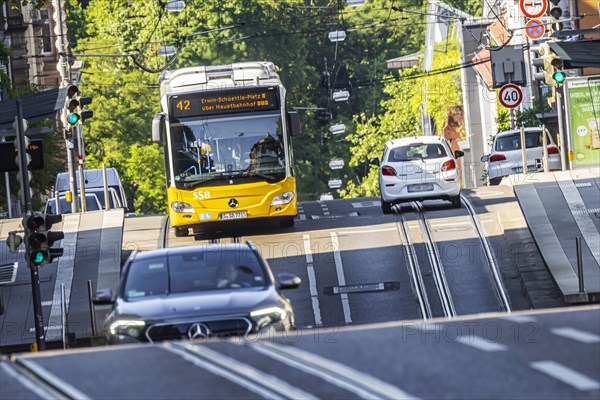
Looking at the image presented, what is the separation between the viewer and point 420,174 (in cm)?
3238

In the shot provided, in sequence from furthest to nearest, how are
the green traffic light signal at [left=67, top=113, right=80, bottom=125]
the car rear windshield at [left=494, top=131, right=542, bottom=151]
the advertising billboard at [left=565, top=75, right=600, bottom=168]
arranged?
the car rear windshield at [left=494, top=131, right=542, bottom=151] → the advertising billboard at [left=565, top=75, right=600, bottom=168] → the green traffic light signal at [left=67, top=113, right=80, bottom=125]

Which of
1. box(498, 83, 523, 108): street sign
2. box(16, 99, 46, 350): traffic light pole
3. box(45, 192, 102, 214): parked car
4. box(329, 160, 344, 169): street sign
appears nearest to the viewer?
box(16, 99, 46, 350): traffic light pole

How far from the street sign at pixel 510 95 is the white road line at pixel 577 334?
28.2m

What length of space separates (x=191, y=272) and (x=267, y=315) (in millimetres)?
1331

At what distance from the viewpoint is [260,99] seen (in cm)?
3017

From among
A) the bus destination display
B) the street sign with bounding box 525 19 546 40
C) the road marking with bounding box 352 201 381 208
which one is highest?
the street sign with bounding box 525 19 546 40

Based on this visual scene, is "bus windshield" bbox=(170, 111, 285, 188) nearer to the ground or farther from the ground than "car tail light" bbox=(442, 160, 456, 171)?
farther from the ground

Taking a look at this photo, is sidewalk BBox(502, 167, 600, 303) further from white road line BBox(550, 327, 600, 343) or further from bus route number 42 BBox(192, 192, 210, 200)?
white road line BBox(550, 327, 600, 343)

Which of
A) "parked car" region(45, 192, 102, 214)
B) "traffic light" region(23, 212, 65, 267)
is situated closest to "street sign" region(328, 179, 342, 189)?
"parked car" region(45, 192, 102, 214)

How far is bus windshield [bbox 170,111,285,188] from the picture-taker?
30.0 metres

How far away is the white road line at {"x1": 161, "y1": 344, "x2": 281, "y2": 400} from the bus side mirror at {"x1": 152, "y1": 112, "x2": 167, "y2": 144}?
17.8 m

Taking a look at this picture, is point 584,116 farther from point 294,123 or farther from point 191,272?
point 191,272

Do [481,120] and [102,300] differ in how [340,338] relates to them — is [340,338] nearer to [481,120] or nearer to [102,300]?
[102,300]

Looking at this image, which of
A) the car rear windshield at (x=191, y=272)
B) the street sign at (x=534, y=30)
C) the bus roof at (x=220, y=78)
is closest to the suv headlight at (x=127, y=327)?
the car rear windshield at (x=191, y=272)
